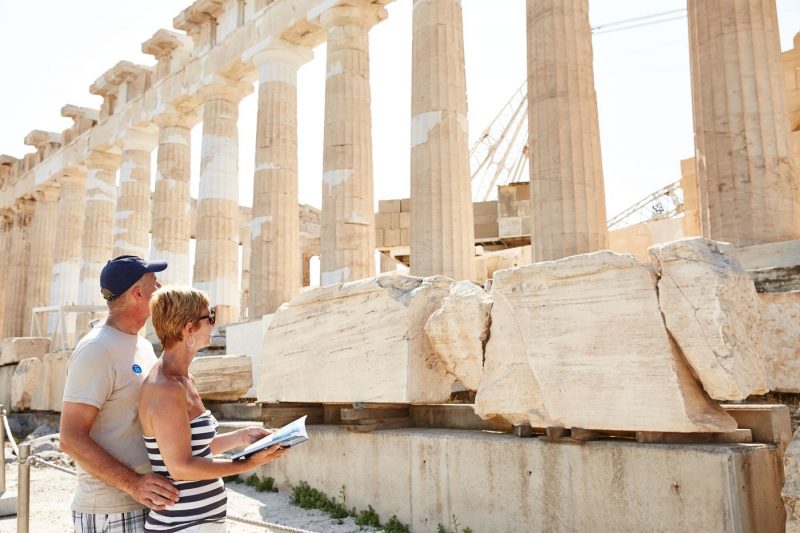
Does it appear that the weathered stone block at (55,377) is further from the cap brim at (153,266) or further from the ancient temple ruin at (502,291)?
the cap brim at (153,266)

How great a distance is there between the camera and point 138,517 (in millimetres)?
2955

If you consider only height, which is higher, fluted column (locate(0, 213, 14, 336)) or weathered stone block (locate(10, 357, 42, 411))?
fluted column (locate(0, 213, 14, 336))

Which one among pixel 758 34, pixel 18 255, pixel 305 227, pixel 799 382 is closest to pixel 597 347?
pixel 799 382

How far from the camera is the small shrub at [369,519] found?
5.88m

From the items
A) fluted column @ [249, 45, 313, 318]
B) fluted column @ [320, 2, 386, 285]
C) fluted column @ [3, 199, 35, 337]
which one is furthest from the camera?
fluted column @ [3, 199, 35, 337]

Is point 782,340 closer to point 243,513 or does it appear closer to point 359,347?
point 359,347

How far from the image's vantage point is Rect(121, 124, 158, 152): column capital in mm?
25062

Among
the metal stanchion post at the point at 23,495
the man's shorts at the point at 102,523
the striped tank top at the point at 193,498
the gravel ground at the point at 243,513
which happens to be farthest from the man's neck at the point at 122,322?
the gravel ground at the point at 243,513

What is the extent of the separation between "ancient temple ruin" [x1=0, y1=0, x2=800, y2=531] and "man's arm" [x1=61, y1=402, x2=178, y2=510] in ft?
9.55

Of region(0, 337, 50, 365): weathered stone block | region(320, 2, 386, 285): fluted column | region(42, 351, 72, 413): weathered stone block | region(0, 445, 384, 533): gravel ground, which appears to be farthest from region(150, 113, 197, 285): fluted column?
region(0, 445, 384, 533): gravel ground

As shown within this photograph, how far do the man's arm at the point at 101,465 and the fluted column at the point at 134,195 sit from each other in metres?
22.9

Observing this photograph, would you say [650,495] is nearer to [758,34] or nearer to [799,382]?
[799,382]

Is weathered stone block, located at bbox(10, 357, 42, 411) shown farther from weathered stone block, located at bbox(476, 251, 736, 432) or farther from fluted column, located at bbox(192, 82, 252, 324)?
weathered stone block, located at bbox(476, 251, 736, 432)

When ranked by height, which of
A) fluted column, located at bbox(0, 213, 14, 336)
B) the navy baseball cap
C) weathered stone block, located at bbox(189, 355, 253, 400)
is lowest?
weathered stone block, located at bbox(189, 355, 253, 400)
